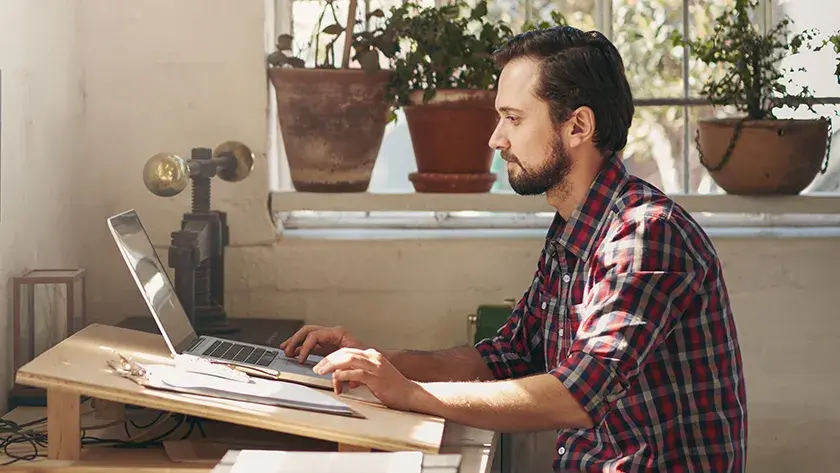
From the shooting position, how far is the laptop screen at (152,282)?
204 cm

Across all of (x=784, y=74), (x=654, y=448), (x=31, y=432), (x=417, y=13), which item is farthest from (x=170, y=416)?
(x=784, y=74)

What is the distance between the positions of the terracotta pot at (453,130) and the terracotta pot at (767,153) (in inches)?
23.7

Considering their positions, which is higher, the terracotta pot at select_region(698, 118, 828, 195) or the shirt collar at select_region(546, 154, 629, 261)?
the terracotta pot at select_region(698, 118, 828, 195)

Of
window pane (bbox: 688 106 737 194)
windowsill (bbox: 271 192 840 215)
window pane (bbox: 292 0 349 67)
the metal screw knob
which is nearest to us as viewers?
the metal screw knob

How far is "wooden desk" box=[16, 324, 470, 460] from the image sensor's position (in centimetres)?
170

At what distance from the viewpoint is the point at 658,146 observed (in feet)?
10.8

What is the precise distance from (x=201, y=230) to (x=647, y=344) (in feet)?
3.80

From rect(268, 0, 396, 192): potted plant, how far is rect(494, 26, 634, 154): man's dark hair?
859 mm

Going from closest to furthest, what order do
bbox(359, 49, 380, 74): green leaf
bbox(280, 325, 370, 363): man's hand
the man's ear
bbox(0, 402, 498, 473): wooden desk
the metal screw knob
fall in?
bbox(0, 402, 498, 473): wooden desk → the man's ear → bbox(280, 325, 370, 363): man's hand → the metal screw knob → bbox(359, 49, 380, 74): green leaf

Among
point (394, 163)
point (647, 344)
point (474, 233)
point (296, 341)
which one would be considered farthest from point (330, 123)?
point (647, 344)

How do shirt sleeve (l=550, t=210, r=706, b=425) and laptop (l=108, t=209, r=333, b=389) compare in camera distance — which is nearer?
shirt sleeve (l=550, t=210, r=706, b=425)

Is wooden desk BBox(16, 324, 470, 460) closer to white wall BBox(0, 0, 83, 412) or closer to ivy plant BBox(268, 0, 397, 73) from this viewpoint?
white wall BBox(0, 0, 83, 412)

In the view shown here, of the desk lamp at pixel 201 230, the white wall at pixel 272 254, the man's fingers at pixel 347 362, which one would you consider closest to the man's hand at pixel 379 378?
the man's fingers at pixel 347 362

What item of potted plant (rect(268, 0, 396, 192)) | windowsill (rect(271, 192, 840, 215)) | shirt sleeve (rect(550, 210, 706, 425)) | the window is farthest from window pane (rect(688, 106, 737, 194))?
shirt sleeve (rect(550, 210, 706, 425))
